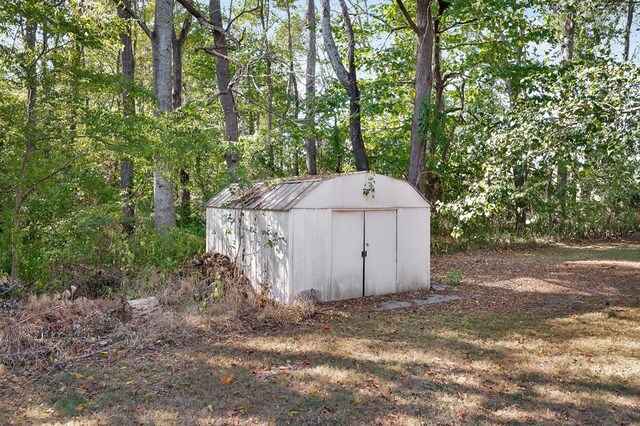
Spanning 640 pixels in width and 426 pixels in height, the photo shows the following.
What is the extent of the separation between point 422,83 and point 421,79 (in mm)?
115

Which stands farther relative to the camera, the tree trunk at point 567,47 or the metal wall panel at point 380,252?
the tree trunk at point 567,47

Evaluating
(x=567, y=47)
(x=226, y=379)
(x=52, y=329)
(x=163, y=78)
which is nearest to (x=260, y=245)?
(x=52, y=329)

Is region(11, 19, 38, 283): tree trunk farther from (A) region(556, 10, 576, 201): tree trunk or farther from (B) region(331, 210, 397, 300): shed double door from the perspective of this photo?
(A) region(556, 10, 576, 201): tree trunk

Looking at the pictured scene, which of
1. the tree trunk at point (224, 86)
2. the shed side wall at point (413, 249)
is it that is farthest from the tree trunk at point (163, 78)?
the shed side wall at point (413, 249)

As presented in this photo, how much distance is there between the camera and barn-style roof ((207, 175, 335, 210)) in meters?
8.22

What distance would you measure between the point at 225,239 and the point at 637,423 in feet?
25.4

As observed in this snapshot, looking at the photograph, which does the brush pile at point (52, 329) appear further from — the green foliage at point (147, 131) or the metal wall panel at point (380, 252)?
the metal wall panel at point (380, 252)

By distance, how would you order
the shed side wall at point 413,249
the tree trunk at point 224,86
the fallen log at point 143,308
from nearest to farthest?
the fallen log at point 143,308
the shed side wall at point 413,249
the tree trunk at point 224,86

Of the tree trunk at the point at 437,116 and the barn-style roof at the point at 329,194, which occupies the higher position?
the tree trunk at the point at 437,116

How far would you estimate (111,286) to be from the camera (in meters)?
8.33

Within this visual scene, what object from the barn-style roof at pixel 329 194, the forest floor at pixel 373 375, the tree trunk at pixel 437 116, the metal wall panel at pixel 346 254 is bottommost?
the forest floor at pixel 373 375

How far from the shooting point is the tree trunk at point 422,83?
12930mm

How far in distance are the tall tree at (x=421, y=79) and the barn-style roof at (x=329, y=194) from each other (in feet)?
14.0

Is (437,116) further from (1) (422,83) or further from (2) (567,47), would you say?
(2) (567,47)
